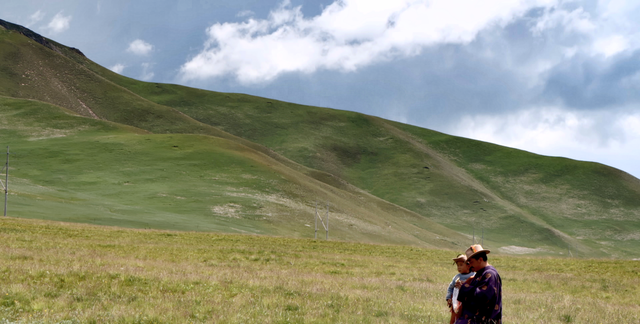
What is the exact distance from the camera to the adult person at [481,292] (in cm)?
A: 821

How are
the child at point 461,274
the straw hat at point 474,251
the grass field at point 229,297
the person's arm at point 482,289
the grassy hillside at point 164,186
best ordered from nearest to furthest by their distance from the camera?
the person's arm at point 482,289
the straw hat at point 474,251
the child at point 461,274
the grass field at point 229,297
the grassy hillside at point 164,186

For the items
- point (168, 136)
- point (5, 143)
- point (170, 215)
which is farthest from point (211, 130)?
point (170, 215)

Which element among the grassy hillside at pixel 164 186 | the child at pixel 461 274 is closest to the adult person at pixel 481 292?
the child at pixel 461 274

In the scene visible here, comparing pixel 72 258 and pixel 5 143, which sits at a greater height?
pixel 5 143

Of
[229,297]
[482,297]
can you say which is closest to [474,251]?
[482,297]

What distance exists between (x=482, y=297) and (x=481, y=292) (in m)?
0.09

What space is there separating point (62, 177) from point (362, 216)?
61.4 meters

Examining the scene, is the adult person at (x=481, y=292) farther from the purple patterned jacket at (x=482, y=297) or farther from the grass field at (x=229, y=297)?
the grass field at (x=229, y=297)

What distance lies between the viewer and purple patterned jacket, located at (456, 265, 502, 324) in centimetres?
820

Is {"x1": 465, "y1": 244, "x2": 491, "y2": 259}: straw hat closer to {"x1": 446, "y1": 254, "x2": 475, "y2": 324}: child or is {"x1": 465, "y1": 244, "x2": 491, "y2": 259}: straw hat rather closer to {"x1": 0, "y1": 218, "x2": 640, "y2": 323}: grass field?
{"x1": 446, "y1": 254, "x2": 475, "y2": 324}: child

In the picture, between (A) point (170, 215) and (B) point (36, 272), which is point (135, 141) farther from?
(B) point (36, 272)

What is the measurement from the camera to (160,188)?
98.3 m

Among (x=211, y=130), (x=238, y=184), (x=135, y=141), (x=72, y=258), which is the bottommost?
(x=72, y=258)

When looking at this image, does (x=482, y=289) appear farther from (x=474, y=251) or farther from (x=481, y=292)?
(x=474, y=251)
